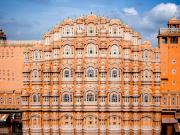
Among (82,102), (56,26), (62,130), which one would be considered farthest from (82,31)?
(62,130)

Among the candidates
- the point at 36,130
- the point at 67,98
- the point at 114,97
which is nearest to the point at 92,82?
the point at 114,97

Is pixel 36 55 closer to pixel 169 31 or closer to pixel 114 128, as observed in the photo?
pixel 114 128

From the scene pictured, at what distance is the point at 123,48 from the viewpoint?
50750 mm

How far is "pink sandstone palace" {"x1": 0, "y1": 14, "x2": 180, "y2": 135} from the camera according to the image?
50312mm

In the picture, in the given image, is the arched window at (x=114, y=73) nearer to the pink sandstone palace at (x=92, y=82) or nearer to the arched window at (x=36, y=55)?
the pink sandstone palace at (x=92, y=82)

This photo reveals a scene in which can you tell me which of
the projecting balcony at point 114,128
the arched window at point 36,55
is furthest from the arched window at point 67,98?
the projecting balcony at point 114,128

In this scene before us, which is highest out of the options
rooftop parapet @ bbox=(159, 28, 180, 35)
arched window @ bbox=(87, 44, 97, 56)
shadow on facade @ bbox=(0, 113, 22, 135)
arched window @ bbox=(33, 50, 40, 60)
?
rooftop parapet @ bbox=(159, 28, 180, 35)

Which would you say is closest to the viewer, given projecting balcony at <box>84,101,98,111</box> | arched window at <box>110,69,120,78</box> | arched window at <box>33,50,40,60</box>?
projecting balcony at <box>84,101,98,111</box>

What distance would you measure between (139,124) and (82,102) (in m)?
8.29

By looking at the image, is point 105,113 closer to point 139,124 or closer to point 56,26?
point 139,124

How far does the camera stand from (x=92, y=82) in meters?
50.4

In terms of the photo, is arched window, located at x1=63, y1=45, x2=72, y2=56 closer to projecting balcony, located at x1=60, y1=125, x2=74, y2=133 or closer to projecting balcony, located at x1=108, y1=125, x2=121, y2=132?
projecting balcony, located at x1=60, y1=125, x2=74, y2=133

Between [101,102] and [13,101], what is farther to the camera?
[13,101]

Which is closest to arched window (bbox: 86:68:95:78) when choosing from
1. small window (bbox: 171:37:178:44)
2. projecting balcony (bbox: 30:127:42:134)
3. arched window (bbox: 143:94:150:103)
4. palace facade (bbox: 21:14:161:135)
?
palace facade (bbox: 21:14:161:135)
